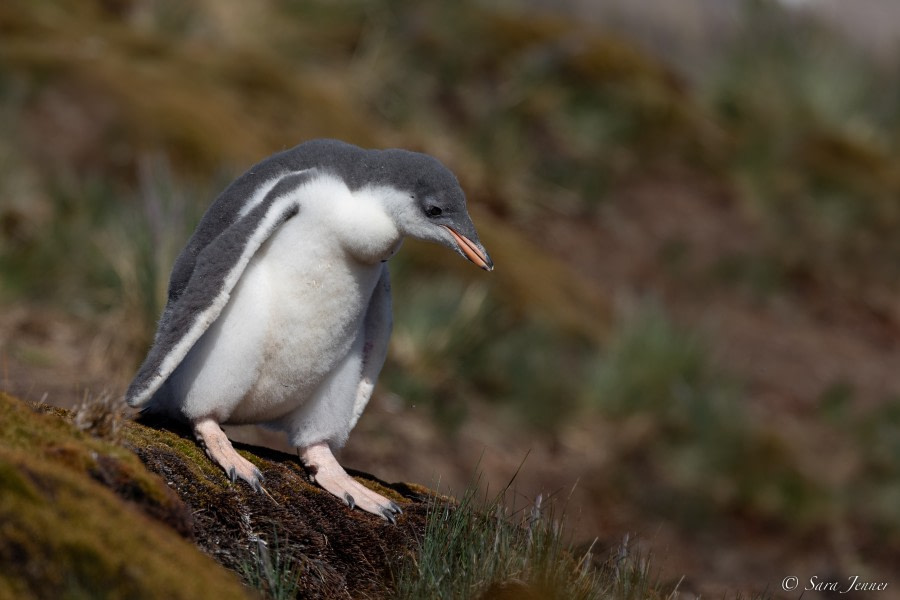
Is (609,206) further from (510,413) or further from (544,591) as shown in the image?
(544,591)

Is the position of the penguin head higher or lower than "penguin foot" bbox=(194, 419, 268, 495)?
higher

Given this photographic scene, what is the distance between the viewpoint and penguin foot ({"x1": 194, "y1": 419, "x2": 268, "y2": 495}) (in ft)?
10.4

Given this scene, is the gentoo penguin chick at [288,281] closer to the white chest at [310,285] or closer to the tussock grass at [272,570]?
the white chest at [310,285]

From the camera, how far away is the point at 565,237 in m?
13.6

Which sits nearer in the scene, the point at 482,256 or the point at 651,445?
the point at 482,256

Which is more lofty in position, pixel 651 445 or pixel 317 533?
pixel 651 445

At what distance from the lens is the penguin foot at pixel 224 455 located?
3.17 metres

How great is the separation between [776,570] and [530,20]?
9425 millimetres

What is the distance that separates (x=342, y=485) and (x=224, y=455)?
0.41 metres

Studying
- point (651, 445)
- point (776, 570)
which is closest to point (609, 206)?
point (651, 445)

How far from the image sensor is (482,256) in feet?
11.0

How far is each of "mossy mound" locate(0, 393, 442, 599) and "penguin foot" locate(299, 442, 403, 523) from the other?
35 mm

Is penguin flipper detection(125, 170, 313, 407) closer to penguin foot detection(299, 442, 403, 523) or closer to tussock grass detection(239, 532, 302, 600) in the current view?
penguin foot detection(299, 442, 403, 523)

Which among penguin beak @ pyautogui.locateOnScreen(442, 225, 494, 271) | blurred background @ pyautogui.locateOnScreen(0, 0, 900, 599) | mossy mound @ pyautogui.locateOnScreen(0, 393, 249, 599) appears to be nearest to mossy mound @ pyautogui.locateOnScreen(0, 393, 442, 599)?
mossy mound @ pyautogui.locateOnScreen(0, 393, 249, 599)
